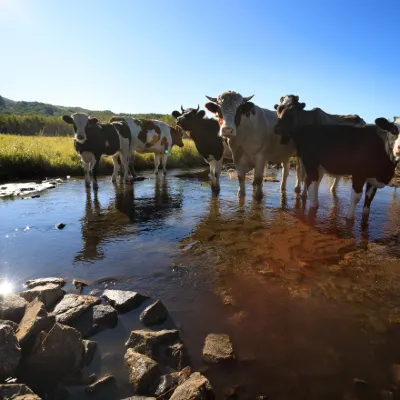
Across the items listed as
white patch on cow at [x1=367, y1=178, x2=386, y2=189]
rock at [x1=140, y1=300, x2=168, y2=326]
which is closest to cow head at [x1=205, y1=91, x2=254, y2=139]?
white patch on cow at [x1=367, y1=178, x2=386, y2=189]

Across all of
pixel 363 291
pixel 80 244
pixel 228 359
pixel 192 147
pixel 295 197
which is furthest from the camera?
pixel 192 147

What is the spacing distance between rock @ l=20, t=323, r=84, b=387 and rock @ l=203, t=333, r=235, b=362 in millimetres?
1066

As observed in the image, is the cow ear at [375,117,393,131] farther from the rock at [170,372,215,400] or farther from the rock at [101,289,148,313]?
the rock at [170,372,215,400]

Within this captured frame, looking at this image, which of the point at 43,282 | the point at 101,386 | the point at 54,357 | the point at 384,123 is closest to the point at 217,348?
the point at 101,386

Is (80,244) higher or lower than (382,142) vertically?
lower

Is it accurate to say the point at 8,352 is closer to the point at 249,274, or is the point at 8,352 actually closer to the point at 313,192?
the point at 249,274

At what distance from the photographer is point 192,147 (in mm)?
21984

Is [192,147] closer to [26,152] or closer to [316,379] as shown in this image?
[26,152]

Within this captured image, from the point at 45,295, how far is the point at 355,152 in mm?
6127

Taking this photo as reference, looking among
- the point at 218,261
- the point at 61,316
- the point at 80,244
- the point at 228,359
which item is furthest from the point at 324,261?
the point at 80,244

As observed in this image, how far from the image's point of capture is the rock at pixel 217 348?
8.95ft

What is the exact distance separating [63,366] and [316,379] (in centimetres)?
202

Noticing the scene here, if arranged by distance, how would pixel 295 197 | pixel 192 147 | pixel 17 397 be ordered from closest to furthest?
pixel 17 397 < pixel 295 197 < pixel 192 147

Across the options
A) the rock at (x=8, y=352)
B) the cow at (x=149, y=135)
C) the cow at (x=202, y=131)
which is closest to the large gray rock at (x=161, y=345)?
the rock at (x=8, y=352)
